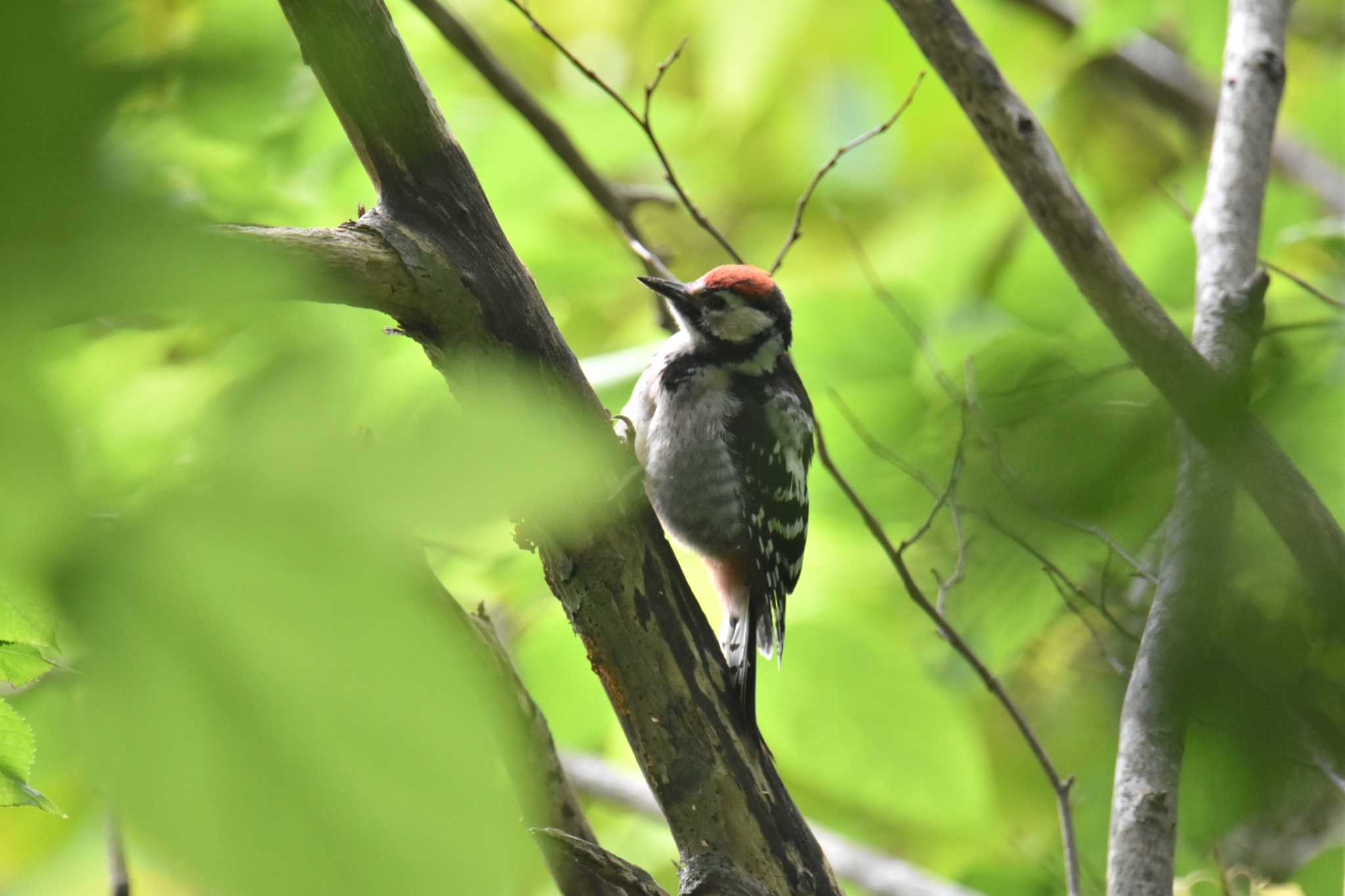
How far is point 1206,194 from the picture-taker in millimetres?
2551

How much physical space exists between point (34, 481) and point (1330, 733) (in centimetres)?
92

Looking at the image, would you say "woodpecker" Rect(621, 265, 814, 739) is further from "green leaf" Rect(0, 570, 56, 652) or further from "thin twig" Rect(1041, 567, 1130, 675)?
"green leaf" Rect(0, 570, 56, 652)

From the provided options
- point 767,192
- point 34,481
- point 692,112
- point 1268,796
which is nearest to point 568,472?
point 34,481

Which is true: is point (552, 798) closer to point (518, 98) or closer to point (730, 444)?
point (730, 444)

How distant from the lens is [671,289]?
120 inches

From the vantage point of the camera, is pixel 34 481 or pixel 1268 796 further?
pixel 1268 796

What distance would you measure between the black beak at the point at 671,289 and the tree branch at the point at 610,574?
47.8 inches

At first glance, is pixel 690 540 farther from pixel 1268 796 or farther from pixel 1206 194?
pixel 1268 796

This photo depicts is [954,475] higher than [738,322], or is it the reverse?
[738,322]

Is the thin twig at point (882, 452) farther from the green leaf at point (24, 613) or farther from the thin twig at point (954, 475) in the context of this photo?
the green leaf at point (24, 613)

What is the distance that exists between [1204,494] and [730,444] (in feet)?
6.24

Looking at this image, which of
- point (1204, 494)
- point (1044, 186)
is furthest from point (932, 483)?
point (1044, 186)

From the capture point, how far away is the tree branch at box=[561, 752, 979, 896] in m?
3.00

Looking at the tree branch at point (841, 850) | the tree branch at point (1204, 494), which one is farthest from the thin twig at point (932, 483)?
the tree branch at point (841, 850)
